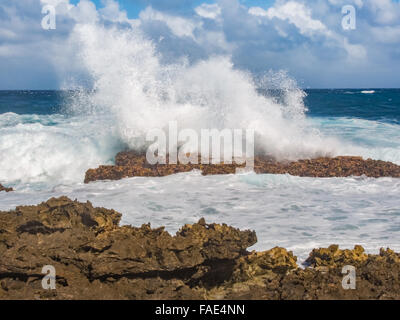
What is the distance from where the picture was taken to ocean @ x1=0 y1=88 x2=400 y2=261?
5.61 metres

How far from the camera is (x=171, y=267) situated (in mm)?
3490

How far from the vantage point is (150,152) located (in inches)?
405

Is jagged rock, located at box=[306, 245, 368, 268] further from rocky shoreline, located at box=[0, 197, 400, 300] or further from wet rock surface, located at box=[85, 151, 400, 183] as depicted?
wet rock surface, located at box=[85, 151, 400, 183]

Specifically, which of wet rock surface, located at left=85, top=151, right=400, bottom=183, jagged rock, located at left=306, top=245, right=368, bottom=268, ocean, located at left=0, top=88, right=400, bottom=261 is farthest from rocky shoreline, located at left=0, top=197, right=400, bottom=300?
wet rock surface, located at left=85, top=151, right=400, bottom=183

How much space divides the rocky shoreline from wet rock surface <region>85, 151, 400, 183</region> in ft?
15.5

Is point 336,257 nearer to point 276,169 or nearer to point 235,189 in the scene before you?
point 235,189

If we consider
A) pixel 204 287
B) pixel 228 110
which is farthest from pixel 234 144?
pixel 204 287

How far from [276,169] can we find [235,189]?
5.67 feet

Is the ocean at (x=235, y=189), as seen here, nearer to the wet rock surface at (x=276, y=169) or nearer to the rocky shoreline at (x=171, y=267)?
the wet rock surface at (x=276, y=169)

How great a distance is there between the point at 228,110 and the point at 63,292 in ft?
30.9

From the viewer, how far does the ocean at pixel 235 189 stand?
5.61m

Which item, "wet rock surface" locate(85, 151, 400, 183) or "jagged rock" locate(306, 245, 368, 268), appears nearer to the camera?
"jagged rock" locate(306, 245, 368, 268)

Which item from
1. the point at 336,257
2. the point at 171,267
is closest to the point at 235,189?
the point at 336,257

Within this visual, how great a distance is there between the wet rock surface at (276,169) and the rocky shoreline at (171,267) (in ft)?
15.5
